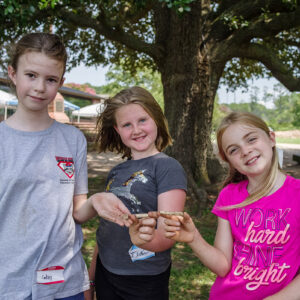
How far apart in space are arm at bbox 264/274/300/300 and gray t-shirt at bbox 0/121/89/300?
0.93 meters

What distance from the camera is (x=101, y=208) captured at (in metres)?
1.71

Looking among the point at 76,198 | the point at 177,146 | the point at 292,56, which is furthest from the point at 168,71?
the point at 76,198

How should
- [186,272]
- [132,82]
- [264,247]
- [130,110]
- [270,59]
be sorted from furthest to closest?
[132,82] < [270,59] < [186,272] < [130,110] < [264,247]

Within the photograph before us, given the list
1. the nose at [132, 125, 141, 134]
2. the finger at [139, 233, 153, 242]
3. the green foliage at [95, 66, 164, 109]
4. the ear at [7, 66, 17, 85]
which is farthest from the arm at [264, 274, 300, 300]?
the green foliage at [95, 66, 164, 109]

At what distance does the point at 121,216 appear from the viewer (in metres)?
1.52

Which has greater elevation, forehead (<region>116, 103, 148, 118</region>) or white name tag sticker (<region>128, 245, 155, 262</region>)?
forehead (<region>116, 103, 148, 118</region>)

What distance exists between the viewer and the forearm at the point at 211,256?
170 cm

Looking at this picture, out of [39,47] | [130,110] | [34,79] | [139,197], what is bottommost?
[139,197]

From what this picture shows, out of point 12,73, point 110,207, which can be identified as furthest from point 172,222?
point 12,73

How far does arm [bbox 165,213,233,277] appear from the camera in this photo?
59.9 inches

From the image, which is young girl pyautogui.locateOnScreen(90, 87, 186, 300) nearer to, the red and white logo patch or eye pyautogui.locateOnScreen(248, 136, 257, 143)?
the red and white logo patch

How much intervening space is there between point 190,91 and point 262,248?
210 inches

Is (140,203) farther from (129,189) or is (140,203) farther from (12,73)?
(12,73)

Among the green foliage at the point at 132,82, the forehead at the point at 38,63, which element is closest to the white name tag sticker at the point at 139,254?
the forehead at the point at 38,63
